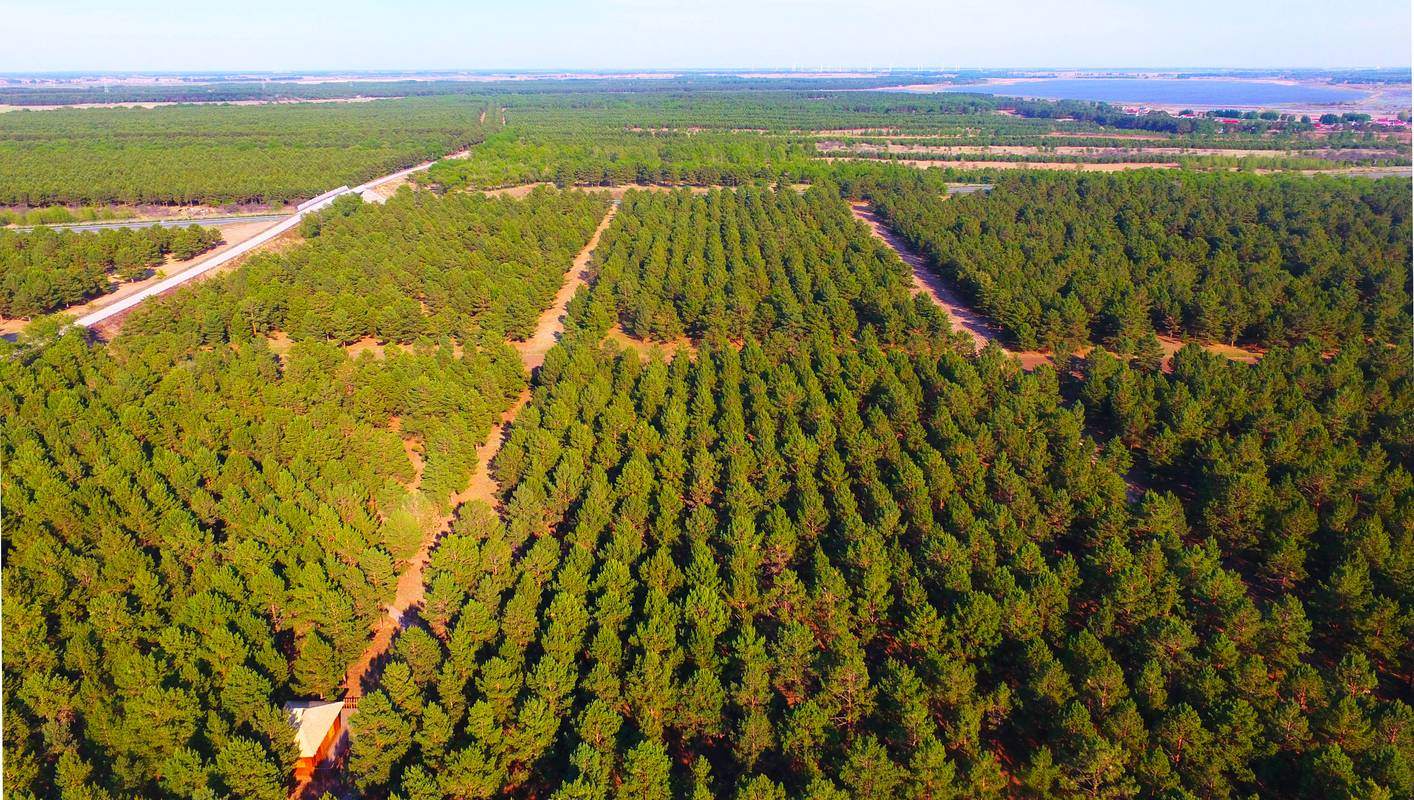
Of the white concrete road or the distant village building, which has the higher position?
the white concrete road

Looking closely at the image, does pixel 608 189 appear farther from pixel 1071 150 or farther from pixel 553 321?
pixel 1071 150

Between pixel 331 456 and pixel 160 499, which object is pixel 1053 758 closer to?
pixel 331 456

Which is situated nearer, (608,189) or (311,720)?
(311,720)

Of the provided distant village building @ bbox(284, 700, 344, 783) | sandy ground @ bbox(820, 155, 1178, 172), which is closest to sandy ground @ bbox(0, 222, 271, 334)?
distant village building @ bbox(284, 700, 344, 783)

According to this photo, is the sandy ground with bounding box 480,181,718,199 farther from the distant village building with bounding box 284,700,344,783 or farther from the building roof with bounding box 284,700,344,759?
the distant village building with bounding box 284,700,344,783

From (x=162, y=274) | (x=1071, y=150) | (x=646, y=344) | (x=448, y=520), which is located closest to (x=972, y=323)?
(x=646, y=344)
